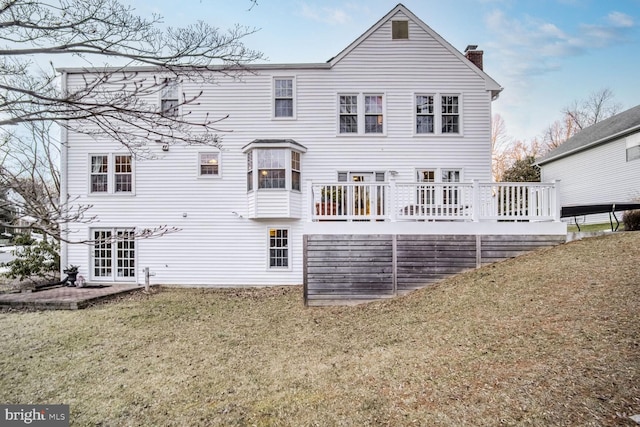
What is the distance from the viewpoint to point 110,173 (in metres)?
11.3

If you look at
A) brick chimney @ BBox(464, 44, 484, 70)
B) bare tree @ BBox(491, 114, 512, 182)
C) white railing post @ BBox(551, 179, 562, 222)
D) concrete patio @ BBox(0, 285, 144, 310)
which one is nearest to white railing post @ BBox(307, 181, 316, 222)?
white railing post @ BBox(551, 179, 562, 222)

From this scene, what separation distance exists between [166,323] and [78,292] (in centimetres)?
481

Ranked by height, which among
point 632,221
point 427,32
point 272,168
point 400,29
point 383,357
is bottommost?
point 383,357

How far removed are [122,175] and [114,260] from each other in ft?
9.87

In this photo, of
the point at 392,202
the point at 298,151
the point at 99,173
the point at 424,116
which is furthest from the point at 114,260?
the point at 424,116

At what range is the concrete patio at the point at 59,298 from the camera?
8.34 meters

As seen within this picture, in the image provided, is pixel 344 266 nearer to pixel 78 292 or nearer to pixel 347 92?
pixel 347 92

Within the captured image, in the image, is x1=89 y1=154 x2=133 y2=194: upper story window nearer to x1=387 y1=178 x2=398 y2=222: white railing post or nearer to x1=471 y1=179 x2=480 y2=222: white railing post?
x1=387 y1=178 x2=398 y2=222: white railing post

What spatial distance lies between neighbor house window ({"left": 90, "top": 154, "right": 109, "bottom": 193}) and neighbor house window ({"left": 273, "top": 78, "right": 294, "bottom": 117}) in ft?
20.8

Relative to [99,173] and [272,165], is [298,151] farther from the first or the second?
[99,173]

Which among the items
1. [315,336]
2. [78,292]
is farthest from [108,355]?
[78,292]

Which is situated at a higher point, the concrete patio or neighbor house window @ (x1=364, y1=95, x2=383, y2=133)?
neighbor house window @ (x1=364, y1=95, x2=383, y2=133)

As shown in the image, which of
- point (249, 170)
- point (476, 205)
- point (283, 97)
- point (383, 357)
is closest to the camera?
point (383, 357)

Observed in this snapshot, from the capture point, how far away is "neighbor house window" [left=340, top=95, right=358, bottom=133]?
1110cm
